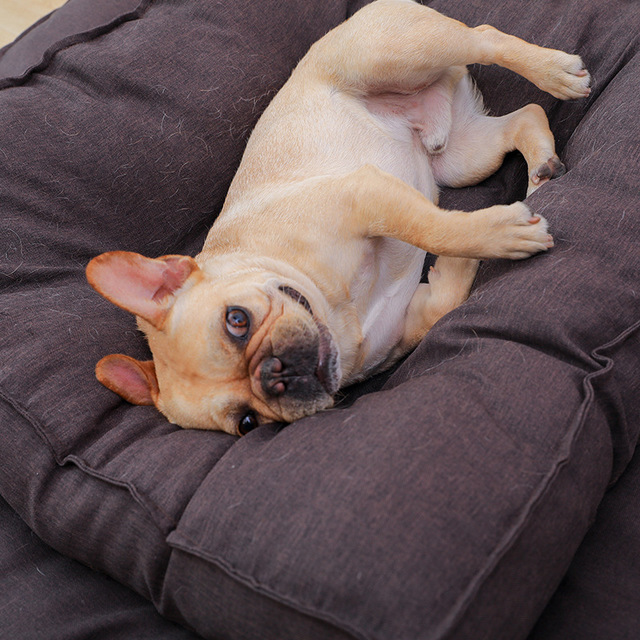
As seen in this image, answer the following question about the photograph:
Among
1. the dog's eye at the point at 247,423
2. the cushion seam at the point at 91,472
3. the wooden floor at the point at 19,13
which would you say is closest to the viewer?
the cushion seam at the point at 91,472

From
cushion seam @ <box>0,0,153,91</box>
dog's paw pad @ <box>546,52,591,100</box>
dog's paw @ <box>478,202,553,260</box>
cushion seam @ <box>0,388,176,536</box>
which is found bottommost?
cushion seam @ <box>0,388,176,536</box>

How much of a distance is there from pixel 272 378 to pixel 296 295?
0.35 metres

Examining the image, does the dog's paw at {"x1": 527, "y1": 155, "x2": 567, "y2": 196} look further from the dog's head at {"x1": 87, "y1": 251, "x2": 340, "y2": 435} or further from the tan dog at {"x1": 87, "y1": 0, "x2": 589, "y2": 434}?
the dog's head at {"x1": 87, "y1": 251, "x2": 340, "y2": 435}

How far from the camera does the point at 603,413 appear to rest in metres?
1.72

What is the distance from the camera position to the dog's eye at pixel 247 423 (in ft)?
6.87

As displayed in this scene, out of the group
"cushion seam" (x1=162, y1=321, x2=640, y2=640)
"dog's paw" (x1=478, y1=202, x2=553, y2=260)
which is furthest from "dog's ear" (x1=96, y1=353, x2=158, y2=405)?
"dog's paw" (x1=478, y1=202, x2=553, y2=260)

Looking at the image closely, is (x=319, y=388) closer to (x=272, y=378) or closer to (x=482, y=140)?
(x=272, y=378)

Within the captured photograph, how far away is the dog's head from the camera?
2016mm

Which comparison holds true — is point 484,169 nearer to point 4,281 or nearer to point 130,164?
point 130,164

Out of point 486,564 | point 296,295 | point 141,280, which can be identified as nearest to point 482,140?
point 296,295

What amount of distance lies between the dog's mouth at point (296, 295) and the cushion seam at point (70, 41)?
1.84 m

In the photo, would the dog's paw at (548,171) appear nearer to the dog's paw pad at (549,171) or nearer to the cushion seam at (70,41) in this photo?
the dog's paw pad at (549,171)

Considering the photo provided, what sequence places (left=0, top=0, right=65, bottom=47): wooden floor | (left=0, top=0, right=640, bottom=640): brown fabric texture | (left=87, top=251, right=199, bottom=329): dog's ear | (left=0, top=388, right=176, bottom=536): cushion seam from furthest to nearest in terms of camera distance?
(left=0, top=0, right=65, bottom=47): wooden floor
(left=87, top=251, right=199, bottom=329): dog's ear
(left=0, top=388, right=176, bottom=536): cushion seam
(left=0, top=0, right=640, bottom=640): brown fabric texture

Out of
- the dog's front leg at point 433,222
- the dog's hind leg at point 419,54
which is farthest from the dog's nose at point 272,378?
the dog's hind leg at point 419,54
